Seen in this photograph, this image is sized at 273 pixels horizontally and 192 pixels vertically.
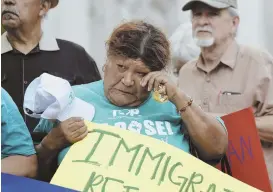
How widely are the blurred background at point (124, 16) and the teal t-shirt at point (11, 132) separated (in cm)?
414

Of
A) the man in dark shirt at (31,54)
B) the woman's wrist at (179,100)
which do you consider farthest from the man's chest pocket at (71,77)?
the woman's wrist at (179,100)

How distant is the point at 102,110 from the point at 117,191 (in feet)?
1.32

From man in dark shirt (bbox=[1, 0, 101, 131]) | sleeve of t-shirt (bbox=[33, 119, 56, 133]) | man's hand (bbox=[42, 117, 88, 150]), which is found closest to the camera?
man's hand (bbox=[42, 117, 88, 150])

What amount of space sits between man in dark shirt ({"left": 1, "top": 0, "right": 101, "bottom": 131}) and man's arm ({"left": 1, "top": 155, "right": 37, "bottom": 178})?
87 cm

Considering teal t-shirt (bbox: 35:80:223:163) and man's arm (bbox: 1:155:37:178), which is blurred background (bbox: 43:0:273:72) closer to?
teal t-shirt (bbox: 35:80:223:163)

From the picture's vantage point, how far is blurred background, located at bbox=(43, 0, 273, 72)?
754 cm

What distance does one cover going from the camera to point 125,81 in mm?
3104

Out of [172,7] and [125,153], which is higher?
[125,153]

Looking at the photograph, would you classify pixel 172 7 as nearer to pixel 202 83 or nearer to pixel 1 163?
pixel 202 83

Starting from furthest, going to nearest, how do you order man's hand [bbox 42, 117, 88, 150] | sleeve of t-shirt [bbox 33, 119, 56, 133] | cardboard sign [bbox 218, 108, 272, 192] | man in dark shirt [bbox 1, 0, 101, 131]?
man in dark shirt [bbox 1, 0, 101, 131]
cardboard sign [bbox 218, 108, 272, 192]
sleeve of t-shirt [bbox 33, 119, 56, 133]
man's hand [bbox 42, 117, 88, 150]

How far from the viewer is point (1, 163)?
2889mm

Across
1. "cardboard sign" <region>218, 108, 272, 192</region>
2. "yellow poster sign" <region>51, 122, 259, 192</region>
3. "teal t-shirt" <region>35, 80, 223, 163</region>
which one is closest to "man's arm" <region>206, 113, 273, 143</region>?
"cardboard sign" <region>218, 108, 272, 192</region>

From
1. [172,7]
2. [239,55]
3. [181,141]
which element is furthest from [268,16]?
[181,141]

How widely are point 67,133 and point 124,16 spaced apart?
4.84m
